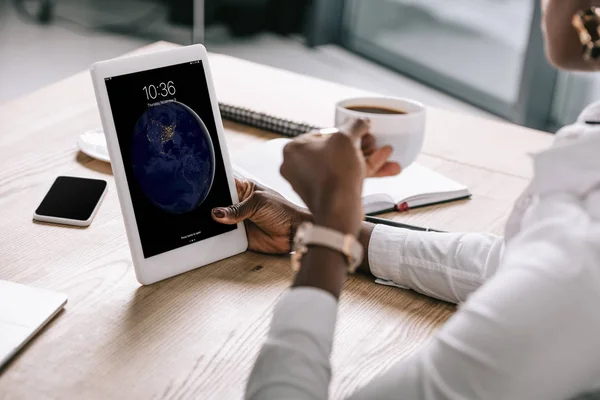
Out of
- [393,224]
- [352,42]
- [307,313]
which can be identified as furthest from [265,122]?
[352,42]

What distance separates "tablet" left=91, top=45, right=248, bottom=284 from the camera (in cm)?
103

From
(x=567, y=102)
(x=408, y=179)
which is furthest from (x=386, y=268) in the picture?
(x=567, y=102)

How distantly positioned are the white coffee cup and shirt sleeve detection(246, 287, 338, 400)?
32cm

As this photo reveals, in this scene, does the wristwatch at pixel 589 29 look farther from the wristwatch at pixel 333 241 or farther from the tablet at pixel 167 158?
the tablet at pixel 167 158

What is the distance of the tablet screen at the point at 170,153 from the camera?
1.04m

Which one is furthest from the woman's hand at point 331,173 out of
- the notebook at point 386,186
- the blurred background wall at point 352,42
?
the blurred background wall at point 352,42

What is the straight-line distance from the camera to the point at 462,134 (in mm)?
1650

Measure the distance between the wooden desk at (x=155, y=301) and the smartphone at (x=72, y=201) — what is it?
2 centimetres

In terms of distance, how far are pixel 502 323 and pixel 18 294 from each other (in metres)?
0.60

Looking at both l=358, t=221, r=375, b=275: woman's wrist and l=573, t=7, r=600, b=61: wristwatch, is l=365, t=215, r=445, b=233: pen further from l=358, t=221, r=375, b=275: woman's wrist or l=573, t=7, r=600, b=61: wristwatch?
l=573, t=7, r=600, b=61: wristwatch

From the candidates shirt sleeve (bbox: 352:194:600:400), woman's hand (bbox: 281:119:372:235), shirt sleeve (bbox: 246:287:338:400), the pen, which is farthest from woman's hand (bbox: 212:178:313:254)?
shirt sleeve (bbox: 352:194:600:400)

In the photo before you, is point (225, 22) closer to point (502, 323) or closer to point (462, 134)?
point (462, 134)

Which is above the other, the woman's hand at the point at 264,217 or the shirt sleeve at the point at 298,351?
the shirt sleeve at the point at 298,351

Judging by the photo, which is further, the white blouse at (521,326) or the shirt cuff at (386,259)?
the shirt cuff at (386,259)
